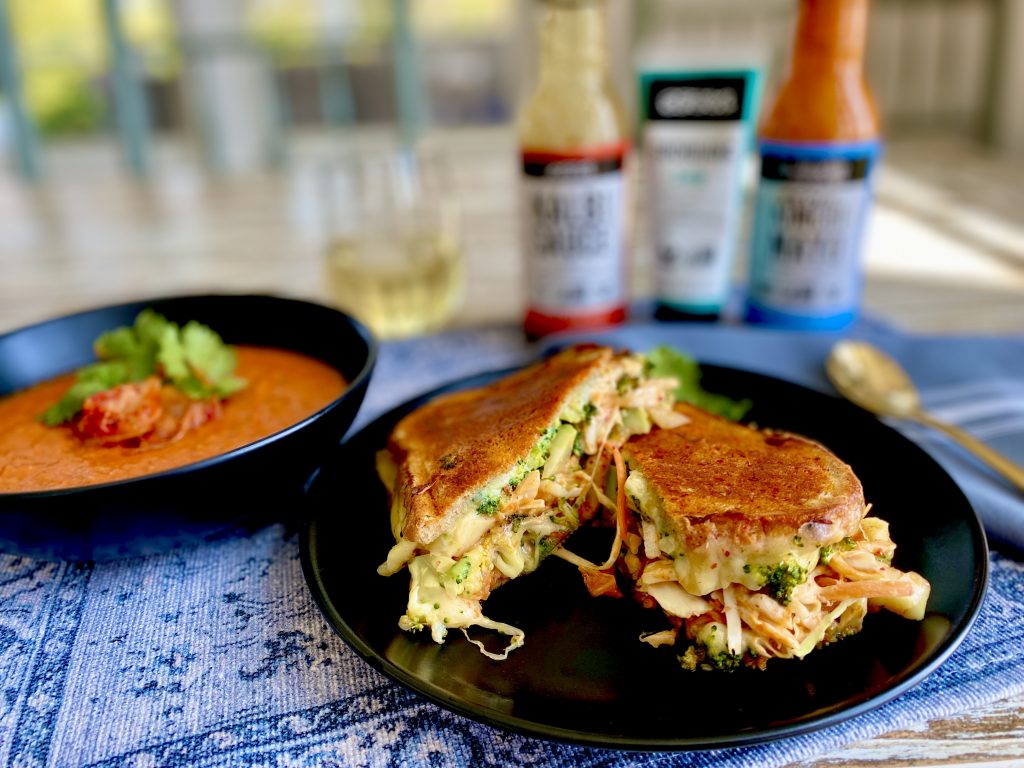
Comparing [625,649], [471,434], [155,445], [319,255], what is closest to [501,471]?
[471,434]

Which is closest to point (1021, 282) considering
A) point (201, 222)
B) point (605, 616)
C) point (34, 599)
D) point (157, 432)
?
point (605, 616)

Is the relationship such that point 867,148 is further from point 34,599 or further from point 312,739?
point 34,599

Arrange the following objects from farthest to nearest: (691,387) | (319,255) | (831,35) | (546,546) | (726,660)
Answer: (319,255)
(831,35)
(691,387)
(546,546)
(726,660)

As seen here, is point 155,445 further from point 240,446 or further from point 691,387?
point 691,387

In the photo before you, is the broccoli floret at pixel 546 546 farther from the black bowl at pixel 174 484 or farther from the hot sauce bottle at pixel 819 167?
the hot sauce bottle at pixel 819 167

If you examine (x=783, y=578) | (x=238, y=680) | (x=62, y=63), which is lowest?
(x=238, y=680)

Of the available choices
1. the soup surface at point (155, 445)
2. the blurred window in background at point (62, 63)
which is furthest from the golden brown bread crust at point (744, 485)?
the blurred window in background at point (62, 63)
